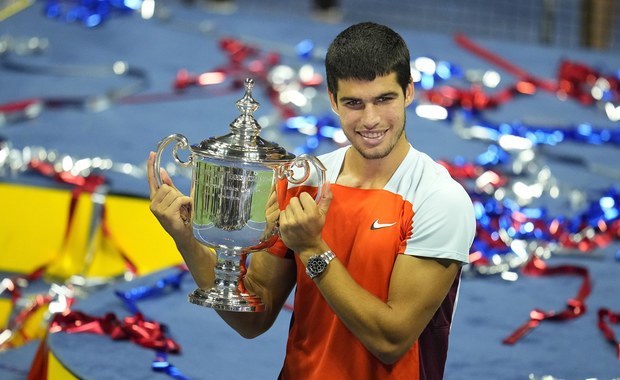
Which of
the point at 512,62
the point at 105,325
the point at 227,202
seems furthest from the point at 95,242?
the point at 512,62

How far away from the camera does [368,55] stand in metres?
1.89

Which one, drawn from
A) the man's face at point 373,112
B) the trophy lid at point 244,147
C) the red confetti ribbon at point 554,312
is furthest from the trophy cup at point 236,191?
the red confetti ribbon at point 554,312

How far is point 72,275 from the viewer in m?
4.08

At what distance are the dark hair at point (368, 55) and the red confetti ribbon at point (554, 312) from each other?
1398 millimetres

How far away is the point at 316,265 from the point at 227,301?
203 mm

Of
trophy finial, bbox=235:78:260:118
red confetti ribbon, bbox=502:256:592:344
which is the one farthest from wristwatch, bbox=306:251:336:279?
red confetti ribbon, bbox=502:256:592:344

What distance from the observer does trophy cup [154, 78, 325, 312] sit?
198 centimetres

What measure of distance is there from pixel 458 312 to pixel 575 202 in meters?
1.21

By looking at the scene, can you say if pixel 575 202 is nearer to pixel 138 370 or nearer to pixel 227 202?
pixel 138 370

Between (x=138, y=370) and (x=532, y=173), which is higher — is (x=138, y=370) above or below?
above

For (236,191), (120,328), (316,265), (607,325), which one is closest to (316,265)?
(316,265)

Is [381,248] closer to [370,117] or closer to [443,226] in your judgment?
[443,226]

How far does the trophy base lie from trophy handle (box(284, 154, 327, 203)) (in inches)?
8.6

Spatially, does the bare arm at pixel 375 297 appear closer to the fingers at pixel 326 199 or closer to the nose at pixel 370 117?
the fingers at pixel 326 199
